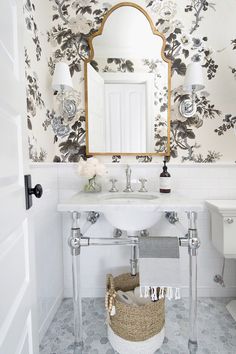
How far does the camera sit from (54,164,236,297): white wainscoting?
1.54 meters

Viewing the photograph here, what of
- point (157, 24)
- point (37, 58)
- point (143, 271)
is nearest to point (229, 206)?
point (143, 271)

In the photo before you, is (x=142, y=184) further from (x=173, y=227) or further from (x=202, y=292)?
(x=202, y=292)

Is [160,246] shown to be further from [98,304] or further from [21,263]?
[98,304]

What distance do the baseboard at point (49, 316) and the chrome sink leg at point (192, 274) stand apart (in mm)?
816

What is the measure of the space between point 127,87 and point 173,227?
104 centimetres

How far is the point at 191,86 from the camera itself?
1.40m

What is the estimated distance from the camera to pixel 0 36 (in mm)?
523

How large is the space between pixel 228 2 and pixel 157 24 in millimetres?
496

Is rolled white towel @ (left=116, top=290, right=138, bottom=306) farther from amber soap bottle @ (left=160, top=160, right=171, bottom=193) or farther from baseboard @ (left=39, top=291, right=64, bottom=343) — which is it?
amber soap bottle @ (left=160, top=160, right=171, bottom=193)

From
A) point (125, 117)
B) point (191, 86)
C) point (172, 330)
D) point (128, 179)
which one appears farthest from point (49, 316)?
point (191, 86)

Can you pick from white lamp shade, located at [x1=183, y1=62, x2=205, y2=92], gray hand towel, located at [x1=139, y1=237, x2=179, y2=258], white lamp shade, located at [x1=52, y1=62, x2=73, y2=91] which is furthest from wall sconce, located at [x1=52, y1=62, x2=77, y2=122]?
gray hand towel, located at [x1=139, y1=237, x2=179, y2=258]

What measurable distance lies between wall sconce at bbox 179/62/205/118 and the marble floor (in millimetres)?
1337

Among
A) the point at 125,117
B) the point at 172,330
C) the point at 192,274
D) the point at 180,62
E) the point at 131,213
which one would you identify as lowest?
the point at 172,330

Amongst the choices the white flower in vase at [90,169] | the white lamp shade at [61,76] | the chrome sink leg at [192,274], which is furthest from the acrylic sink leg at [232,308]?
the white lamp shade at [61,76]
